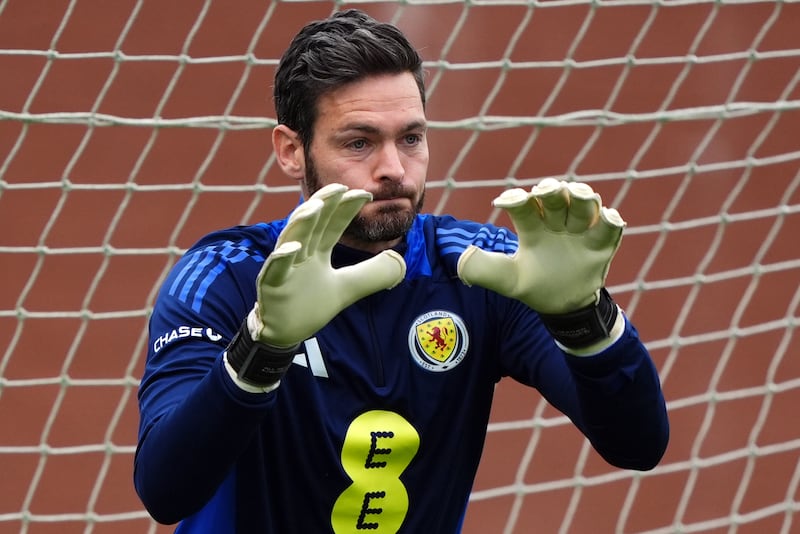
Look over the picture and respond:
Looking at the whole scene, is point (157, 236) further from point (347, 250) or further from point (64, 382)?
point (347, 250)

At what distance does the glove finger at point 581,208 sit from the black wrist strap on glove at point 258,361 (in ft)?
1.21

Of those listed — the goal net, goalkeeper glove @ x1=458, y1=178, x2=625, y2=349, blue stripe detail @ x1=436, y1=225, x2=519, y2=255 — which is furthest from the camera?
the goal net

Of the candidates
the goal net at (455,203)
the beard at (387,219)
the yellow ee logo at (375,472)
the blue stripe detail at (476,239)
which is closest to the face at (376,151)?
the beard at (387,219)

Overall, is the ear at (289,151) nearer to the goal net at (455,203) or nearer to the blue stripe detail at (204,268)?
the blue stripe detail at (204,268)

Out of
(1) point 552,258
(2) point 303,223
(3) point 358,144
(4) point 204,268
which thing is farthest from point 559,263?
(4) point 204,268

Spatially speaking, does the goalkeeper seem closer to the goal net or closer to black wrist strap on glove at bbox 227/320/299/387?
black wrist strap on glove at bbox 227/320/299/387

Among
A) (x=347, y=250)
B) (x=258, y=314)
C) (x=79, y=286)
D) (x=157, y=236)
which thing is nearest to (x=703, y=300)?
(x=157, y=236)

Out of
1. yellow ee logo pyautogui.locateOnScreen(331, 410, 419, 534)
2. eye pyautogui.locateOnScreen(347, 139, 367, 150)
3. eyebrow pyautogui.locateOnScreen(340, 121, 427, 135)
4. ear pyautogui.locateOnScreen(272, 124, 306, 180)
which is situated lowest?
yellow ee logo pyautogui.locateOnScreen(331, 410, 419, 534)

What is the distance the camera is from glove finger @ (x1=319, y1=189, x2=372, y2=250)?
1424 mm

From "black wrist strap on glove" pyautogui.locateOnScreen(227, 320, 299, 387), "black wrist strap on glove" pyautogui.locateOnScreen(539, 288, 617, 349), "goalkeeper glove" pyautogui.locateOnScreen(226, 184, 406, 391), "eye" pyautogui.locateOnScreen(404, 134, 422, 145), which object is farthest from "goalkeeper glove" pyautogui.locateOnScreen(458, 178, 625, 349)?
"eye" pyautogui.locateOnScreen(404, 134, 422, 145)

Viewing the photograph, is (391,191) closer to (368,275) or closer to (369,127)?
(369,127)

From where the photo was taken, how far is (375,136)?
181 centimetres

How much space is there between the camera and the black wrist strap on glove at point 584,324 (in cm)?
155

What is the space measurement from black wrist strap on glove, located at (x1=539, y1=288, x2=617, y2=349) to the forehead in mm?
417
